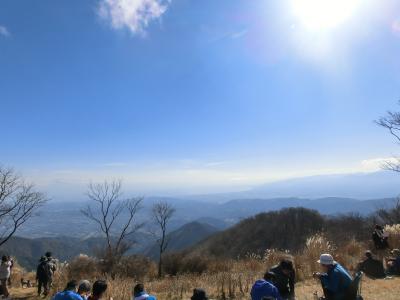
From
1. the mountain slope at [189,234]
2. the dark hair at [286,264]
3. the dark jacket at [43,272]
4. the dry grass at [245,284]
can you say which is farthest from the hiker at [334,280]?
the mountain slope at [189,234]

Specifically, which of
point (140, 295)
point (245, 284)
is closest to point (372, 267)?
point (245, 284)

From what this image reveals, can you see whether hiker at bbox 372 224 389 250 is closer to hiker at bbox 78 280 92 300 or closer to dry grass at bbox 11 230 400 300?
dry grass at bbox 11 230 400 300

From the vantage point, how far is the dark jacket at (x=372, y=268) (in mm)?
11766

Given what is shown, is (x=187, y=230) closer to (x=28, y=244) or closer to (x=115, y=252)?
(x=28, y=244)

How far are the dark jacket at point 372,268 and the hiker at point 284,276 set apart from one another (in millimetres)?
4406

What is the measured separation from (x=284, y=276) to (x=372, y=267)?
16.3ft

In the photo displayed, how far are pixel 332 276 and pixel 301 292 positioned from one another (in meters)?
3.45

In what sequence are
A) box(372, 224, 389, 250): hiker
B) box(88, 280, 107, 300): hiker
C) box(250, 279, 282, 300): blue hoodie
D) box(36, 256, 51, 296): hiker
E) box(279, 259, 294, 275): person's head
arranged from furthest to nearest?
box(372, 224, 389, 250): hiker < box(36, 256, 51, 296): hiker < box(279, 259, 294, 275): person's head < box(250, 279, 282, 300): blue hoodie < box(88, 280, 107, 300): hiker

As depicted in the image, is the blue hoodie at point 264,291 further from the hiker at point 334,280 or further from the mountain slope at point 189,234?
the mountain slope at point 189,234

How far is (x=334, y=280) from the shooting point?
7184 millimetres

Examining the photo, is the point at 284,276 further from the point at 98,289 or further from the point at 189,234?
the point at 189,234

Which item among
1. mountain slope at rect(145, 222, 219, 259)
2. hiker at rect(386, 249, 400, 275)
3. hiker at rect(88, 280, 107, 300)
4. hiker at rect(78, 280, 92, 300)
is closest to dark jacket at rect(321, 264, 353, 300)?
hiker at rect(88, 280, 107, 300)

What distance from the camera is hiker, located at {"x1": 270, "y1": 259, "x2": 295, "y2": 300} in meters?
8.30

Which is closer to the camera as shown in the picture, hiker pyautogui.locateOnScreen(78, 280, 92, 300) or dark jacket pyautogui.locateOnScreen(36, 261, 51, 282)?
hiker pyautogui.locateOnScreen(78, 280, 92, 300)
